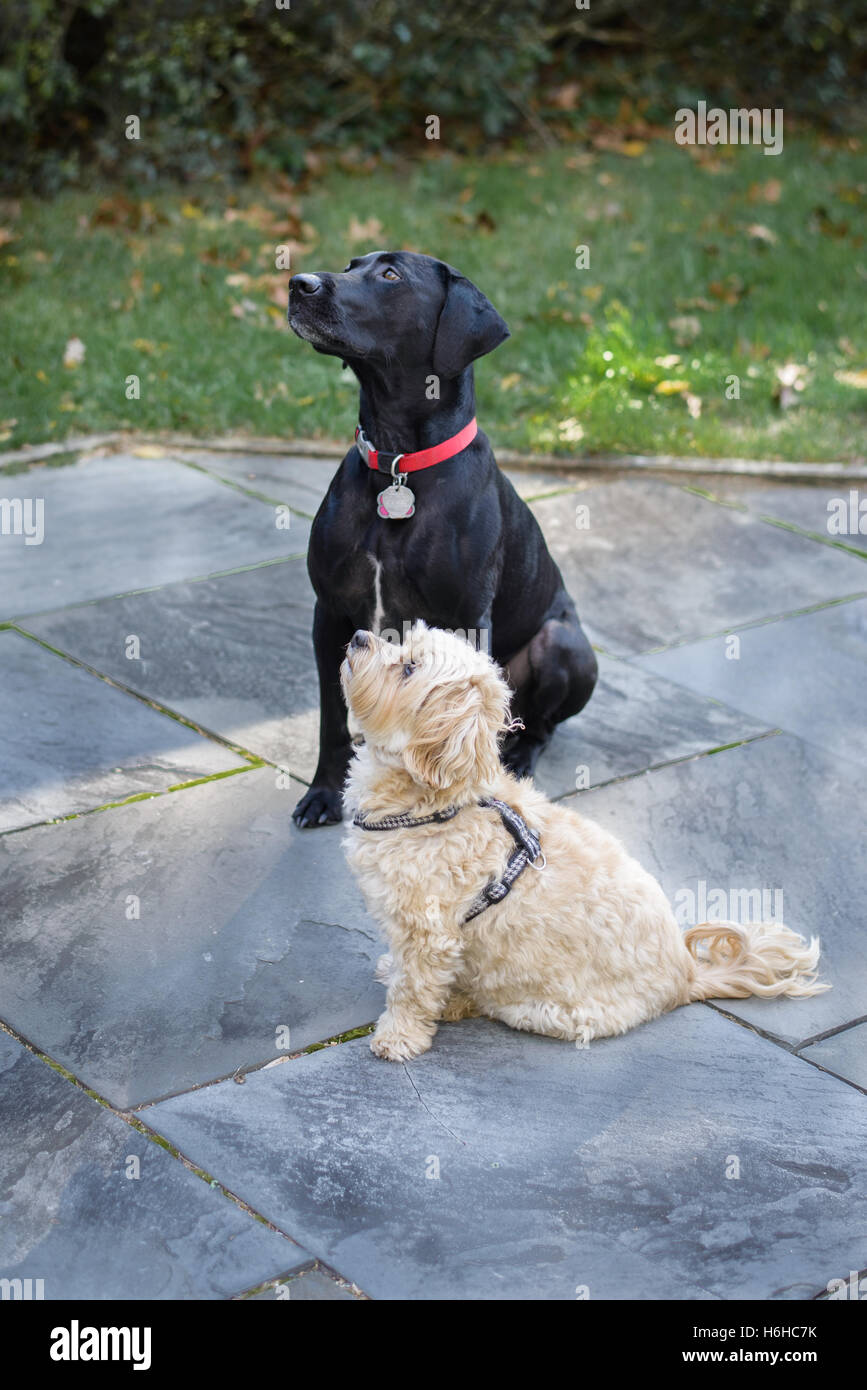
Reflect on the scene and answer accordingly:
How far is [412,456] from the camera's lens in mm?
4559

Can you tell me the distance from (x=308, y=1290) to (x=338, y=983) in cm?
112

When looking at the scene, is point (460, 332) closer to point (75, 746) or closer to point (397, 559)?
point (397, 559)

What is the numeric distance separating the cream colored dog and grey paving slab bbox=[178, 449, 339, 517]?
11.6 ft

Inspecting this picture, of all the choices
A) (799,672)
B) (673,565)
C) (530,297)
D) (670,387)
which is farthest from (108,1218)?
(530,297)

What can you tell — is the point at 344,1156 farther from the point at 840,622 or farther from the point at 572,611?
the point at 840,622

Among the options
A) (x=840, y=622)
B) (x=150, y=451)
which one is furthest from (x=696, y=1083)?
(x=150, y=451)

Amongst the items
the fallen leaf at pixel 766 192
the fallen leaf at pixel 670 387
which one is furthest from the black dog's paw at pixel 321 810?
the fallen leaf at pixel 766 192

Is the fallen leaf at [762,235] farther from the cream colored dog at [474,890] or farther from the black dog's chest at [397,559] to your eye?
the cream colored dog at [474,890]

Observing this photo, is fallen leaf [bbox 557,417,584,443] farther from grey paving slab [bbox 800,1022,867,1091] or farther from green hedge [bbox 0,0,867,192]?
green hedge [bbox 0,0,867,192]

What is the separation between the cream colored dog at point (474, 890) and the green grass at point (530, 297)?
4.29 meters

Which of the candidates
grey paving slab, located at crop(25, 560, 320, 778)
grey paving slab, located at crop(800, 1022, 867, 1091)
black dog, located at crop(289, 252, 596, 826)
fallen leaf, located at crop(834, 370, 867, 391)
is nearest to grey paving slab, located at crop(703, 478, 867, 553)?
fallen leaf, located at crop(834, 370, 867, 391)

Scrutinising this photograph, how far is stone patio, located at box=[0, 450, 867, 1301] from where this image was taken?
323 cm

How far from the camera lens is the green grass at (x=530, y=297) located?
801 cm

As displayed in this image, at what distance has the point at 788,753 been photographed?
5.43 metres
